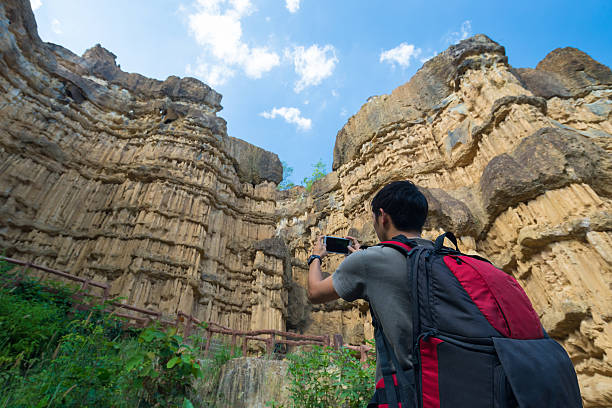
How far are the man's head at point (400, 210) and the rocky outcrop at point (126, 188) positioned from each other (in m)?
15.9

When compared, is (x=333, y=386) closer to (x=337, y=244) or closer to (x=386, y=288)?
(x=337, y=244)

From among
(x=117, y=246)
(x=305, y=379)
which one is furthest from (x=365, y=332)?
(x=117, y=246)

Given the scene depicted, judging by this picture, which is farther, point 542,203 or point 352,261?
point 542,203

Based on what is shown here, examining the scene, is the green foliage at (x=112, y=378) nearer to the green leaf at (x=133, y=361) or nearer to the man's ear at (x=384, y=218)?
the green leaf at (x=133, y=361)

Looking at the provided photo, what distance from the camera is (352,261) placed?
1842 millimetres

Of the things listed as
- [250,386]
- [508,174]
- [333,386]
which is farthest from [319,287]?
[508,174]

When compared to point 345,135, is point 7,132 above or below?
below

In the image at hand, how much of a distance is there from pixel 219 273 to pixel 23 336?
44.2ft

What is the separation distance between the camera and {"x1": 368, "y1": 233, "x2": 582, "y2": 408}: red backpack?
112 centimetres

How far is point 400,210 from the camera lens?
212 centimetres

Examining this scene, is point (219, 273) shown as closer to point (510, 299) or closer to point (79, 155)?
point (79, 155)

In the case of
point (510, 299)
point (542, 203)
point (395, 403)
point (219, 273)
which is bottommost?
point (395, 403)

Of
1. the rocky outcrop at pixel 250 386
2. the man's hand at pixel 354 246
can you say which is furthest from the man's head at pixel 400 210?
the rocky outcrop at pixel 250 386

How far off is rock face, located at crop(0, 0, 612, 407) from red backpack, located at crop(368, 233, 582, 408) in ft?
25.4
